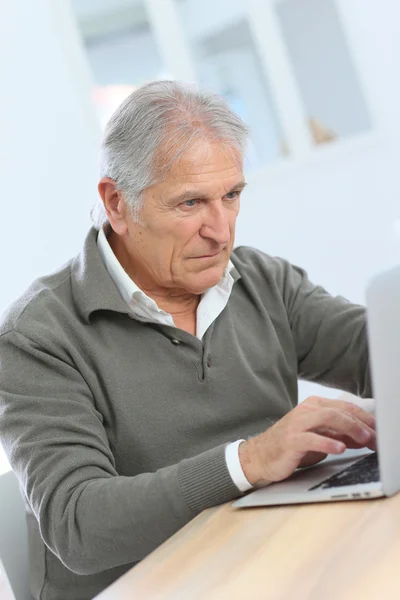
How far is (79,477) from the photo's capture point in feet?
4.46

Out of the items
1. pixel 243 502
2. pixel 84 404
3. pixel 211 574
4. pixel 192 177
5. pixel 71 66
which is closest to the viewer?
pixel 211 574

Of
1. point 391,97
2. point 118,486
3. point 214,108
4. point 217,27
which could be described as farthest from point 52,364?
point 217,27

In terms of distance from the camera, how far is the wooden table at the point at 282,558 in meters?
0.88

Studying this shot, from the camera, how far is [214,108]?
1.66 m

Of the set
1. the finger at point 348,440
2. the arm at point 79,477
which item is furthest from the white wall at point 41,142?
the finger at point 348,440

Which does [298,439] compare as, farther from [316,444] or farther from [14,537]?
[14,537]

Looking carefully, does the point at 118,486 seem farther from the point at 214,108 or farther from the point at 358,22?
the point at 358,22

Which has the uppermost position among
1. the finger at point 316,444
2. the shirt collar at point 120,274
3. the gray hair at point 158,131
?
the gray hair at point 158,131

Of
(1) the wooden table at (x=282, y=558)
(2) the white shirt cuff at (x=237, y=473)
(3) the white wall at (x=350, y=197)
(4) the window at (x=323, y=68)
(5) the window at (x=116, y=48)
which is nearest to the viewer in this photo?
(1) the wooden table at (x=282, y=558)

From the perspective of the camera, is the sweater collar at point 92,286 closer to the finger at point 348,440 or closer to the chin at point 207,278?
the chin at point 207,278

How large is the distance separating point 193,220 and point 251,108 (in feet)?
12.7

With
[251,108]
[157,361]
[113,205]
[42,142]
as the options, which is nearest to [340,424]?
[157,361]

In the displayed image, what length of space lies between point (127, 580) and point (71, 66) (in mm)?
4613

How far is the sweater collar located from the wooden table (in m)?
0.52
